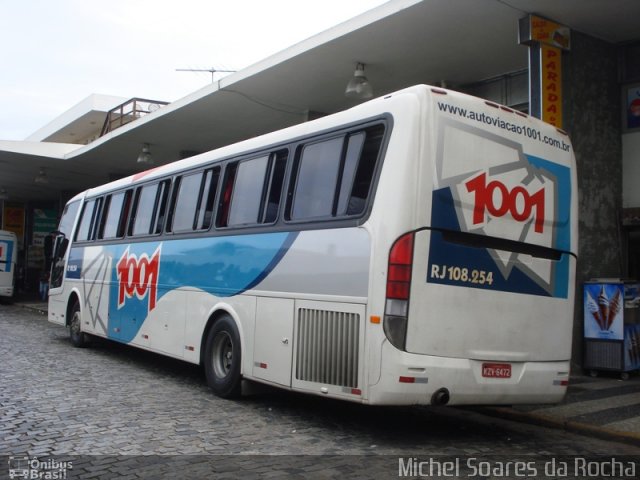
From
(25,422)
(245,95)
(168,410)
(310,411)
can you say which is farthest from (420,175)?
(245,95)

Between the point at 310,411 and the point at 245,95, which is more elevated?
the point at 245,95

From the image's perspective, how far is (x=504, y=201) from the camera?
6.50 m

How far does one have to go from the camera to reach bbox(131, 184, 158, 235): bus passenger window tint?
11.0 meters

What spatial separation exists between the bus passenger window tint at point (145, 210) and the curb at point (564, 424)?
238 inches

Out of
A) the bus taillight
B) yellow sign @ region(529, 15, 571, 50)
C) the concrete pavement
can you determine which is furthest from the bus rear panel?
yellow sign @ region(529, 15, 571, 50)

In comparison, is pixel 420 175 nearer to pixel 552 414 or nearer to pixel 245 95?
pixel 552 414

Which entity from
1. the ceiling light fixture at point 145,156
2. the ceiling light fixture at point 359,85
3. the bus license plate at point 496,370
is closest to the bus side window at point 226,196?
the bus license plate at point 496,370

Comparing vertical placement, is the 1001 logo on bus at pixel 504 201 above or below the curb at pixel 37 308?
above

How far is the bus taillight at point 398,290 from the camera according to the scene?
585 centimetres

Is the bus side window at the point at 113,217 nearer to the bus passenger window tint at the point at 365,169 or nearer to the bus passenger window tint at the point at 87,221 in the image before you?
the bus passenger window tint at the point at 87,221

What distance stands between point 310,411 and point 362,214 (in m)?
2.78

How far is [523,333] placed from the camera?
21.6 feet

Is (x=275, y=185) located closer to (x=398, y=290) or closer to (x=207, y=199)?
(x=207, y=199)

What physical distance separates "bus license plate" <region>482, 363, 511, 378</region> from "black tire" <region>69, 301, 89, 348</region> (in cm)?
951
